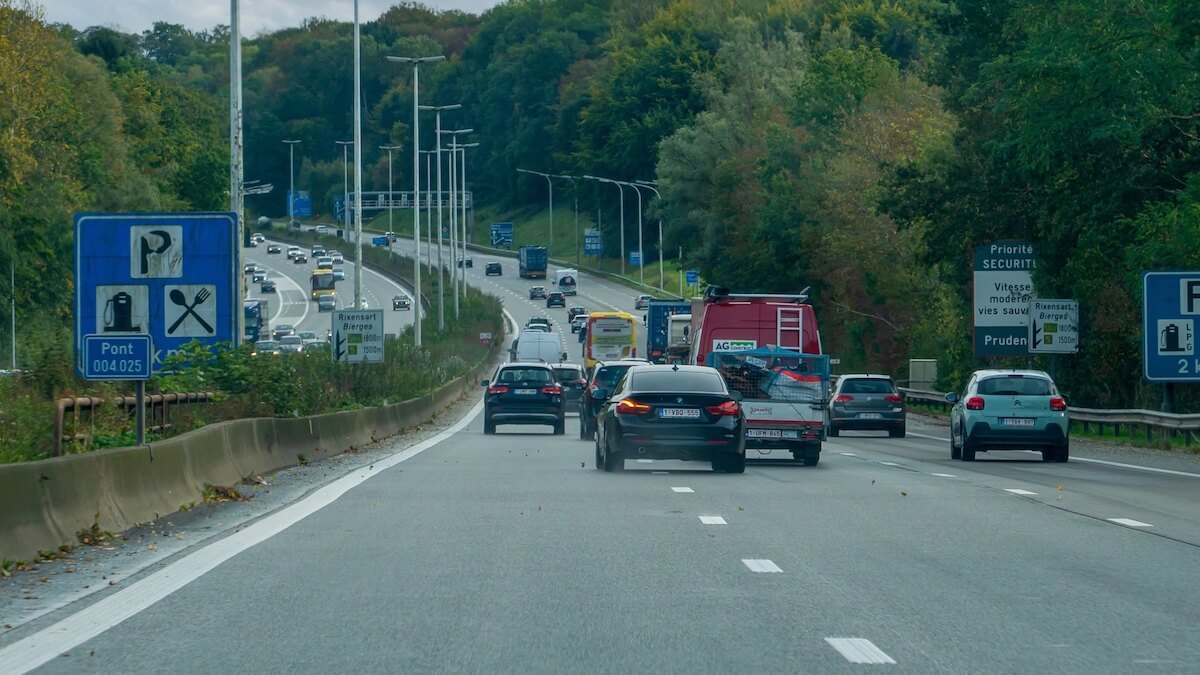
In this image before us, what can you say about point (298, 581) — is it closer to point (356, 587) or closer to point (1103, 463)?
point (356, 587)

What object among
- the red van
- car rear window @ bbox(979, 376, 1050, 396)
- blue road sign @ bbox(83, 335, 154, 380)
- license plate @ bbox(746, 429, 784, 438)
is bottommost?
license plate @ bbox(746, 429, 784, 438)

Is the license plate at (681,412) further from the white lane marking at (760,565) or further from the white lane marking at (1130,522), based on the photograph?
the white lane marking at (760,565)

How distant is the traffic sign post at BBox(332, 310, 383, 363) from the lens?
4456cm

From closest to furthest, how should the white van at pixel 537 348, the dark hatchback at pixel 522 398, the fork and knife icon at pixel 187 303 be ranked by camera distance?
the fork and knife icon at pixel 187 303 < the dark hatchback at pixel 522 398 < the white van at pixel 537 348

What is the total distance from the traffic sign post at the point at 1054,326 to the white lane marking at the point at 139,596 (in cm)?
2957

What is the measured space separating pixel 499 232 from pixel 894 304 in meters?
111

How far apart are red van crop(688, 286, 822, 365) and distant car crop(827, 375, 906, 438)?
17.5 feet

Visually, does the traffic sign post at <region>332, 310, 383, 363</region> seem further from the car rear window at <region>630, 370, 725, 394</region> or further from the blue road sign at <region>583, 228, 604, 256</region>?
the blue road sign at <region>583, 228, 604, 256</region>

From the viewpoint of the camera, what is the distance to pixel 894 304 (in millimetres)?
72312

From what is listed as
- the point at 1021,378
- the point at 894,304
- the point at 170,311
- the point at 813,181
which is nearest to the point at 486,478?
the point at 170,311

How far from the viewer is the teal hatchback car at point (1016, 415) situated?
29.8 meters

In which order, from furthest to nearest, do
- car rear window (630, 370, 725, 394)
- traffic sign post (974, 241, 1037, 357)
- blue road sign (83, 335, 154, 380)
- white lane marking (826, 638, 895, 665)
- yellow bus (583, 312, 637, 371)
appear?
yellow bus (583, 312, 637, 371), traffic sign post (974, 241, 1037, 357), car rear window (630, 370, 725, 394), blue road sign (83, 335, 154, 380), white lane marking (826, 638, 895, 665)

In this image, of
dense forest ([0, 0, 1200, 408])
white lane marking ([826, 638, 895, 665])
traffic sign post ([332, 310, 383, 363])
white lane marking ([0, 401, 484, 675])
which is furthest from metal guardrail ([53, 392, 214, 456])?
traffic sign post ([332, 310, 383, 363])

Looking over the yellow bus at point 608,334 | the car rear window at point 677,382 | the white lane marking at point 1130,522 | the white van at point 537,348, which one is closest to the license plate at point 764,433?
the car rear window at point 677,382
